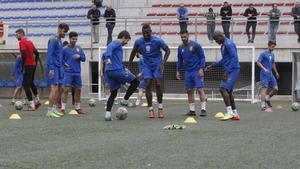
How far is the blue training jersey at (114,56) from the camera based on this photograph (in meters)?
12.8

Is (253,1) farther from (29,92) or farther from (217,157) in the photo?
(217,157)

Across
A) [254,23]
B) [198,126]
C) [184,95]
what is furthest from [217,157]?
[254,23]

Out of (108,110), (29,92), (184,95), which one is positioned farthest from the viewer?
(184,95)

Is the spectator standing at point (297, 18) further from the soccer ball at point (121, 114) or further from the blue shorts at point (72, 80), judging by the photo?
the soccer ball at point (121, 114)

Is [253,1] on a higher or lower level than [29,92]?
higher

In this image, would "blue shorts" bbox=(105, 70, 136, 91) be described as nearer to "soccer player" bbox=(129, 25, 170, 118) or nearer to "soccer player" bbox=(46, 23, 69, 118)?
"soccer player" bbox=(129, 25, 170, 118)

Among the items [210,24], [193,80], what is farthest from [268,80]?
[210,24]

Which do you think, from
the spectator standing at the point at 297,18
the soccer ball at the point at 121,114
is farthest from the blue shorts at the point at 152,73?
the spectator standing at the point at 297,18

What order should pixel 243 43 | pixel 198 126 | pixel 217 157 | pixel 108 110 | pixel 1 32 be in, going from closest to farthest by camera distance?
1. pixel 217 157
2. pixel 198 126
3. pixel 108 110
4. pixel 243 43
5. pixel 1 32

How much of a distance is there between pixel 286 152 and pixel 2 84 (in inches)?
843

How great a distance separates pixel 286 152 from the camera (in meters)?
7.86

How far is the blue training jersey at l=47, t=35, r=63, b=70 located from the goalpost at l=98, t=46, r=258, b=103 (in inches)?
364

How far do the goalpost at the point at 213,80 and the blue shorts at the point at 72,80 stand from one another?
8.15m

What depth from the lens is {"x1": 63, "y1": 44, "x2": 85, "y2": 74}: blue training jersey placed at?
14984mm
